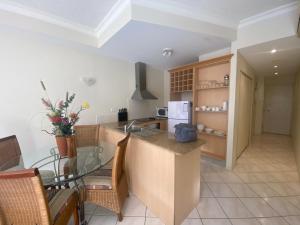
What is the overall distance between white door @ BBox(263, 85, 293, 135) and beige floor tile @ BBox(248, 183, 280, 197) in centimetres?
482

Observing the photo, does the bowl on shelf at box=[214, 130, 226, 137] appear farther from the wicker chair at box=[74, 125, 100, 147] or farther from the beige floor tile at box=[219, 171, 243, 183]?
the wicker chair at box=[74, 125, 100, 147]

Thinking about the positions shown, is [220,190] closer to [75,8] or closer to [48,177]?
[48,177]

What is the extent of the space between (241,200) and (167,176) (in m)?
1.24

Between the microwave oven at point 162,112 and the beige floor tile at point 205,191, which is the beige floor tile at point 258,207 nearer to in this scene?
the beige floor tile at point 205,191

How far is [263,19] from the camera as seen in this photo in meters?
2.16

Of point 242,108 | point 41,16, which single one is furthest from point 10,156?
point 242,108

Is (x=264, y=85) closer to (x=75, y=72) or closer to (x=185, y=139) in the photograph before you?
(x=185, y=139)

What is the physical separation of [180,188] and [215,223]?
562 mm

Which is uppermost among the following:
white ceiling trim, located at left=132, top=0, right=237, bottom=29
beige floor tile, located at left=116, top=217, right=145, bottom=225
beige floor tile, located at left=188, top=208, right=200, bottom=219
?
white ceiling trim, located at left=132, top=0, right=237, bottom=29

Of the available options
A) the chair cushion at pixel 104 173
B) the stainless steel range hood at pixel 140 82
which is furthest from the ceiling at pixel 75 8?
the chair cushion at pixel 104 173

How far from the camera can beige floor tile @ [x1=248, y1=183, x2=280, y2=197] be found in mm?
2057

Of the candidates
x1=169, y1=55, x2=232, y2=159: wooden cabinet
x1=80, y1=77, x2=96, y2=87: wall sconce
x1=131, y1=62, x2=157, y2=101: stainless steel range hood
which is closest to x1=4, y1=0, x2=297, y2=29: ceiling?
x1=169, y1=55, x2=232, y2=159: wooden cabinet

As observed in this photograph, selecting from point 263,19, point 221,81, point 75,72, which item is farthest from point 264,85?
point 75,72

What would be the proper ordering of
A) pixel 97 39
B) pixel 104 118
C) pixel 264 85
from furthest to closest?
pixel 264 85
pixel 104 118
pixel 97 39
